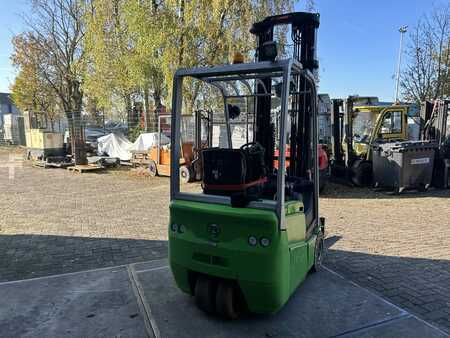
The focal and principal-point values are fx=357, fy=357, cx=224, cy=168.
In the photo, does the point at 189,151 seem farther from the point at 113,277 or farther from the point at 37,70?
the point at 37,70

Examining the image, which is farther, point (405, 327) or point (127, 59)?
point (127, 59)

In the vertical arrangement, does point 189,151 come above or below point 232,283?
above

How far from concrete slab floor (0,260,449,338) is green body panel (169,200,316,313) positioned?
35cm

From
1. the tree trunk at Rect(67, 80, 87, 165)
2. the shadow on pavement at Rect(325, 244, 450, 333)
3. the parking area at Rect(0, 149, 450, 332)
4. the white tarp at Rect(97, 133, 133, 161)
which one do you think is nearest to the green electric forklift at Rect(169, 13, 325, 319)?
the shadow on pavement at Rect(325, 244, 450, 333)

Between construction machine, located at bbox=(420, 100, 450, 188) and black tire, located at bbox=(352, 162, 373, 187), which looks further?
black tire, located at bbox=(352, 162, 373, 187)

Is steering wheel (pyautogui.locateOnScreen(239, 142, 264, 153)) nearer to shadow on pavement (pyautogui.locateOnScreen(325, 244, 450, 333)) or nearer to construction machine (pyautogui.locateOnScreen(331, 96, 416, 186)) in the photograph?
shadow on pavement (pyautogui.locateOnScreen(325, 244, 450, 333))

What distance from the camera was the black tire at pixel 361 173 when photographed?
1101 cm

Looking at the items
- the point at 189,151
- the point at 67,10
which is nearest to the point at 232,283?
the point at 189,151

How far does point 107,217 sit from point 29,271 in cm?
306

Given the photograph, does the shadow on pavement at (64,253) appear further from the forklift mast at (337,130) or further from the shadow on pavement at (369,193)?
the forklift mast at (337,130)

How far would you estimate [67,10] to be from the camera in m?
18.3

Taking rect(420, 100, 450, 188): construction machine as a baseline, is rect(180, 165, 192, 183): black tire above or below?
below

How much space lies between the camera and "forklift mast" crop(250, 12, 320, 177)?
455 cm

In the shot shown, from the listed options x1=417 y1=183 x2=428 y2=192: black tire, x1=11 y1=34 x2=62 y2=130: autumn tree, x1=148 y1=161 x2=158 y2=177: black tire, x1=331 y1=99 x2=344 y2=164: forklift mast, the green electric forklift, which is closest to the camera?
the green electric forklift
